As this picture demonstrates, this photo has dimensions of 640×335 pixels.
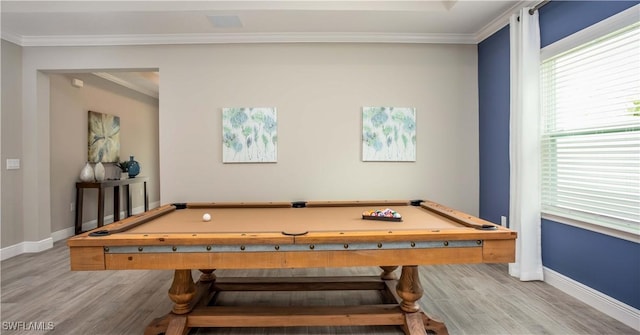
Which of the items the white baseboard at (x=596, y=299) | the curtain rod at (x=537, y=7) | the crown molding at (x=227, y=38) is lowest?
the white baseboard at (x=596, y=299)

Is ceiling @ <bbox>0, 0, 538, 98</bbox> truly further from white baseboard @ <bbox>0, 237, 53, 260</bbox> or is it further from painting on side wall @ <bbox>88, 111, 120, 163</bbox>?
white baseboard @ <bbox>0, 237, 53, 260</bbox>

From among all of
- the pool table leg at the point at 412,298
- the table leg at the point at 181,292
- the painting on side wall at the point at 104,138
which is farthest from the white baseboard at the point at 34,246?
the pool table leg at the point at 412,298

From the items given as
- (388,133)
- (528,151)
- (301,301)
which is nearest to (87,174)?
(301,301)

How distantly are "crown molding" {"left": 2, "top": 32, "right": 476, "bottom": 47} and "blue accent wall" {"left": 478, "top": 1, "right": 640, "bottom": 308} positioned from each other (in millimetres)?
717

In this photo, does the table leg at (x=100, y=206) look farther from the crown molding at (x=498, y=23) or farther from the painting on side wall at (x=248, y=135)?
the crown molding at (x=498, y=23)

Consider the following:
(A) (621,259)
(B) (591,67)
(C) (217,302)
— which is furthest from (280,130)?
(A) (621,259)

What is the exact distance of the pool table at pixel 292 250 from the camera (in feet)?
5.60

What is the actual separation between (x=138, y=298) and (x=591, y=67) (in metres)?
4.14

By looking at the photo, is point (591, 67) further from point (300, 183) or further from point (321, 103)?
point (300, 183)

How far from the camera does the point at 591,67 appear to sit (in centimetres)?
255

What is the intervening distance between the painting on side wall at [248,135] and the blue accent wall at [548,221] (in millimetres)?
2527

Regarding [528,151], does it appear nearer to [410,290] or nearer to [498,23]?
[498,23]

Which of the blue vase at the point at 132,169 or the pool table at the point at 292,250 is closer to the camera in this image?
the pool table at the point at 292,250

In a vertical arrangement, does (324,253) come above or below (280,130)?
below
